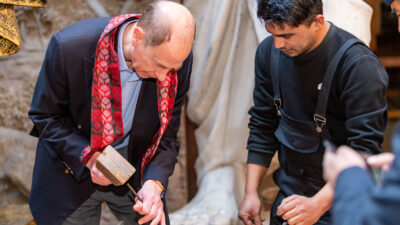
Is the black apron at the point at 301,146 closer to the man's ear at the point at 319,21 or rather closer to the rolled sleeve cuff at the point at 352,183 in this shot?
the man's ear at the point at 319,21

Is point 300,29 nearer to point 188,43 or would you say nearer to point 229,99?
point 188,43

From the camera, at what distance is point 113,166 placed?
5.33 ft

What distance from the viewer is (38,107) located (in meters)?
1.76

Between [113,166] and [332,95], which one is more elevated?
[332,95]

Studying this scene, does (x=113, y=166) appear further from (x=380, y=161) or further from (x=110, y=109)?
(x=380, y=161)

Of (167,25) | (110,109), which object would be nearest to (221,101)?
(110,109)

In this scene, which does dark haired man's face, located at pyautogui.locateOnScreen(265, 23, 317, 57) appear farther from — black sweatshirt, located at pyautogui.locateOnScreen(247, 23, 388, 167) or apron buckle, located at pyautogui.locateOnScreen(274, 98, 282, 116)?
apron buckle, located at pyautogui.locateOnScreen(274, 98, 282, 116)

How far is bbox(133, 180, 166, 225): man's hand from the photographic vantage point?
1.69m

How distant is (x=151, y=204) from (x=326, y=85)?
0.71 metres

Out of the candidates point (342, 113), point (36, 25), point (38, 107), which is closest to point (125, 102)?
point (38, 107)

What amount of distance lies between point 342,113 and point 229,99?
1135 millimetres

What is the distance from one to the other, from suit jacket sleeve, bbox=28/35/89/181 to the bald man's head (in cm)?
33

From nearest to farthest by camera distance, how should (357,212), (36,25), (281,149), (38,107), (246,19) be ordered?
1. (357,212)
2. (38,107)
3. (281,149)
4. (246,19)
5. (36,25)

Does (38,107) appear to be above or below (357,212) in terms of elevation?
below
